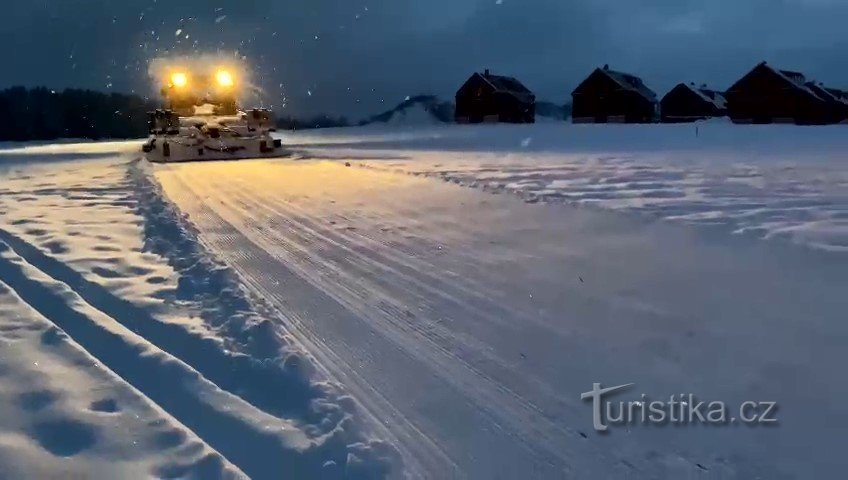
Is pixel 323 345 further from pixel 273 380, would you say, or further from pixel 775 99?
pixel 775 99

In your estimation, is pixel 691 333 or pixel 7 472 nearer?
pixel 7 472

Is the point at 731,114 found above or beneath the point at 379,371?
above

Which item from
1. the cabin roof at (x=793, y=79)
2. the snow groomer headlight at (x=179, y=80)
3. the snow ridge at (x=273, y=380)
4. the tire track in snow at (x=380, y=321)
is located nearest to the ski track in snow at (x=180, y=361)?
the snow ridge at (x=273, y=380)

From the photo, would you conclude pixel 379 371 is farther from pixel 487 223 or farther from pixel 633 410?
pixel 487 223

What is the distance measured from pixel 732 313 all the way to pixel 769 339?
539 millimetres

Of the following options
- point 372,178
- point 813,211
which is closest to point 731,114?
point 372,178

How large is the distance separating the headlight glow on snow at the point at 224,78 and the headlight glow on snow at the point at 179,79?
1.46 metres

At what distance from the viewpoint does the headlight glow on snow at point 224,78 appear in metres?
31.6

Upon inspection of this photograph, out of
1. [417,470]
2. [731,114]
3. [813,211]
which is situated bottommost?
[417,470]

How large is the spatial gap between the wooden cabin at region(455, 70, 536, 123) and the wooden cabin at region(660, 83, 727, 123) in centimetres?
1114

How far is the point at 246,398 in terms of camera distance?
151 inches

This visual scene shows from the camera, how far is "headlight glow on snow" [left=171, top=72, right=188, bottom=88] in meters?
31.7

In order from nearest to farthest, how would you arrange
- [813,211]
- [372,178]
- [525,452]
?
[525,452] < [813,211] < [372,178]

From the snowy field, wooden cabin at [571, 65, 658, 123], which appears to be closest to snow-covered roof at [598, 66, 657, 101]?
wooden cabin at [571, 65, 658, 123]
